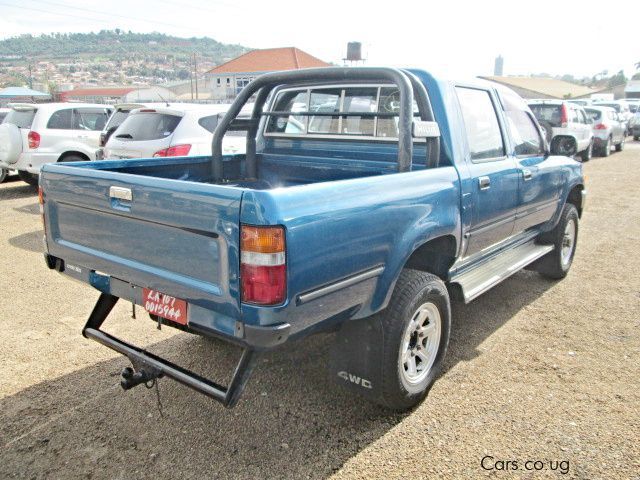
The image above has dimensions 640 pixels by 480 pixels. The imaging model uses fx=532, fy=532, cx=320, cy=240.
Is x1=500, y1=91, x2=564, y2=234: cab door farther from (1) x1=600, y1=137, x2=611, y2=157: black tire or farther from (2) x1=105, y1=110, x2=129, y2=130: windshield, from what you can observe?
(1) x1=600, y1=137, x2=611, y2=157: black tire

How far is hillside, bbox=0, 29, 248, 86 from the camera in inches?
5128

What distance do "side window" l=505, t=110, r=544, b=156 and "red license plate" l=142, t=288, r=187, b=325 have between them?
3104 mm

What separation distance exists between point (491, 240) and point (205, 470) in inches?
103

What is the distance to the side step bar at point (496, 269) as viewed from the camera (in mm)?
3754

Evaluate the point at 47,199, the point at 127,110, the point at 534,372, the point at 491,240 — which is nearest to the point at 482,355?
the point at 534,372

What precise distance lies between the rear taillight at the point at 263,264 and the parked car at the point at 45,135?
336 inches

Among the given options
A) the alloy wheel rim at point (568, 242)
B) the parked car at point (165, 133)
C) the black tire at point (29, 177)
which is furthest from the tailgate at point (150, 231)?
the black tire at point (29, 177)

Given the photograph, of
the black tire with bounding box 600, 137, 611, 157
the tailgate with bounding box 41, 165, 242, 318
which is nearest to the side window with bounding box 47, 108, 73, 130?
the tailgate with bounding box 41, 165, 242, 318

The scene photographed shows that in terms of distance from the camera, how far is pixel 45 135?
9562 mm

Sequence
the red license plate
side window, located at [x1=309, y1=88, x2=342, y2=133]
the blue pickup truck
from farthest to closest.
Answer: side window, located at [x1=309, y1=88, x2=342, y2=133] < the red license plate < the blue pickup truck

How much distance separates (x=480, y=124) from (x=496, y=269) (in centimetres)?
115

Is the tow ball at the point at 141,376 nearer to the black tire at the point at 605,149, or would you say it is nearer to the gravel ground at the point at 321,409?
the gravel ground at the point at 321,409

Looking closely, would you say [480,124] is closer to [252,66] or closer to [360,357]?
[360,357]

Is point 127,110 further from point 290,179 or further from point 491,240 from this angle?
point 491,240
